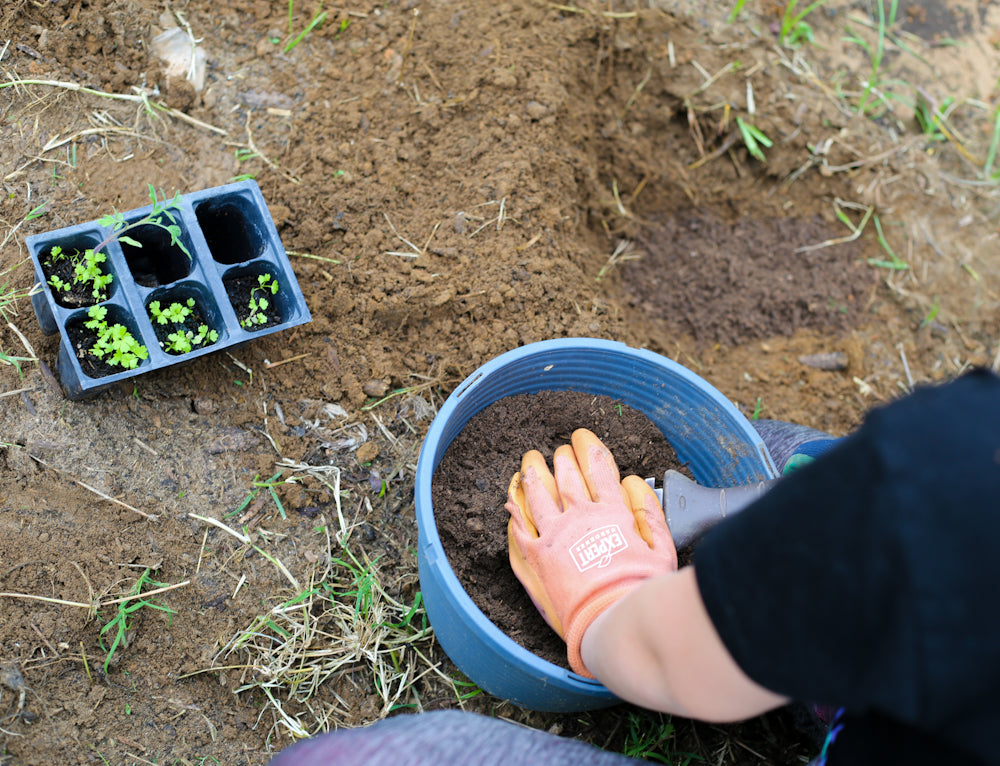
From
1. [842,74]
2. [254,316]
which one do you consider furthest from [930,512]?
[842,74]

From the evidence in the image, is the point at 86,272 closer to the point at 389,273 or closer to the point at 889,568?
the point at 389,273

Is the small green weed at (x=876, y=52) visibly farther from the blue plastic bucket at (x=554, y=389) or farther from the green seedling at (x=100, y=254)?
the green seedling at (x=100, y=254)

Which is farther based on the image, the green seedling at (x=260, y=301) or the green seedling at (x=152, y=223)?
the green seedling at (x=260, y=301)

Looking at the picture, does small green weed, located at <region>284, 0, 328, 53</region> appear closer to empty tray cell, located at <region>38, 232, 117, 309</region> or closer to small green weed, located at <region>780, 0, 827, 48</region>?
empty tray cell, located at <region>38, 232, 117, 309</region>

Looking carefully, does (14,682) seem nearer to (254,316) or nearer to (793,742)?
(254,316)

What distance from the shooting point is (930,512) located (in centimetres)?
68

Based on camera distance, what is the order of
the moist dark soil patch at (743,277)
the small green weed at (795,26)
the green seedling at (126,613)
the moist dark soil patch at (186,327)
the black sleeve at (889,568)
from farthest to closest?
1. the small green weed at (795,26)
2. the moist dark soil patch at (743,277)
3. the moist dark soil patch at (186,327)
4. the green seedling at (126,613)
5. the black sleeve at (889,568)

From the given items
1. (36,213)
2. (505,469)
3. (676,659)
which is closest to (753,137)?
(505,469)

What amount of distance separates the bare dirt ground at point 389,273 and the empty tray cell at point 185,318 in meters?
0.11

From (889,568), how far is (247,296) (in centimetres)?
138

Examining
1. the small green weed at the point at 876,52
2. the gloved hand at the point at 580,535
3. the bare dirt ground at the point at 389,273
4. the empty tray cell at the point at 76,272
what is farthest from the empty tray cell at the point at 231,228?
the small green weed at the point at 876,52

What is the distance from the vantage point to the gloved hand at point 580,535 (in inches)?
50.4

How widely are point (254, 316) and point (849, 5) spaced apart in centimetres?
216

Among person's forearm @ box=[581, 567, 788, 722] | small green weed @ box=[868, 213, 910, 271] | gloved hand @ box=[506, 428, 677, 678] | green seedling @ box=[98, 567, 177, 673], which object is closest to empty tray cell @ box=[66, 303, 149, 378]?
green seedling @ box=[98, 567, 177, 673]
